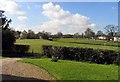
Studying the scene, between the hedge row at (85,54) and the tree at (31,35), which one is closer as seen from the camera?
the hedge row at (85,54)

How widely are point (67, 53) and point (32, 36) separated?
54.7 m

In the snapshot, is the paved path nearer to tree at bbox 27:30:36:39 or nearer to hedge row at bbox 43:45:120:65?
hedge row at bbox 43:45:120:65

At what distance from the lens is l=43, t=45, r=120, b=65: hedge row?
24.5 metres

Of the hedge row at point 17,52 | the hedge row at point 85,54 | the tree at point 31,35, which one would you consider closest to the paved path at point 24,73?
the hedge row at point 85,54

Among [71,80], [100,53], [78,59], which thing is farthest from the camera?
[78,59]

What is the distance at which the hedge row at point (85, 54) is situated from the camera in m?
24.5

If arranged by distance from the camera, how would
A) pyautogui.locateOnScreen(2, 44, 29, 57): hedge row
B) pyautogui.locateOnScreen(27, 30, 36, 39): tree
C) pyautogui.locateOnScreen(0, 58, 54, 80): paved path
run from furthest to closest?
1. pyautogui.locateOnScreen(27, 30, 36, 39): tree
2. pyautogui.locateOnScreen(2, 44, 29, 57): hedge row
3. pyautogui.locateOnScreen(0, 58, 54, 80): paved path

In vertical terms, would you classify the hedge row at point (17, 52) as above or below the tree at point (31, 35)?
below

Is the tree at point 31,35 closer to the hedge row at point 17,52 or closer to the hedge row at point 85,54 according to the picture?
the hedge row at point 17,52

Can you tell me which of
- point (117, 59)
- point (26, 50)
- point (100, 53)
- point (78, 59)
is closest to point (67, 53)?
point (78, 59)

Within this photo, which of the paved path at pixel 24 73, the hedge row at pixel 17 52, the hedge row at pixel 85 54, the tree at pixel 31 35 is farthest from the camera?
the tree at pixel 31 35

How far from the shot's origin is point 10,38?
36031 millimetres

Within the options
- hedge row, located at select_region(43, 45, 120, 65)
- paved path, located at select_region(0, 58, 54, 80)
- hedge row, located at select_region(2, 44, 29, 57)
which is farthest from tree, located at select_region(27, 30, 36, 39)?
paved path, located at select_region(0, 58, 54, 80)

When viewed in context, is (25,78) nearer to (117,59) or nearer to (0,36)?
(117,59)
